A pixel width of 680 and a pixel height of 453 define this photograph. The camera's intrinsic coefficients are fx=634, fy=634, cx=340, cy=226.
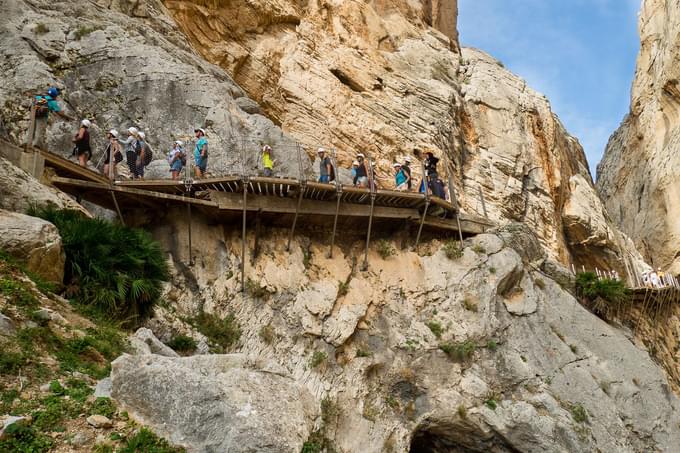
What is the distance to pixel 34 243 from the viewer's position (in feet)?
33.9

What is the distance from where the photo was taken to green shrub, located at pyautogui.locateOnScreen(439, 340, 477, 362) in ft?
50.3

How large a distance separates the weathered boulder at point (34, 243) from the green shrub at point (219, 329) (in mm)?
3604

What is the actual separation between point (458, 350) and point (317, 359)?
11.6 ft

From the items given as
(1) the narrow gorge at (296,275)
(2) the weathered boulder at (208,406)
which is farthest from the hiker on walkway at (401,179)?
(2) the weathered boulder at (208,406)

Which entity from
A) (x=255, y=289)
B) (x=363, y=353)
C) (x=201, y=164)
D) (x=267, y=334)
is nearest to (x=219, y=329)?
(x=267, y=334)

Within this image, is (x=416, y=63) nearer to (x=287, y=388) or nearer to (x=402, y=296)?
(x=402, y=296)

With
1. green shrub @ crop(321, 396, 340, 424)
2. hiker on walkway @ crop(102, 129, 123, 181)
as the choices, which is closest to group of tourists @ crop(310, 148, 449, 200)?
hiker on walkway @ crop(102, 129, 123, 181)

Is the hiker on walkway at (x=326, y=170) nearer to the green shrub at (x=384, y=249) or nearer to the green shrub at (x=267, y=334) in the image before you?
the green shrub at (x=384, y=249)

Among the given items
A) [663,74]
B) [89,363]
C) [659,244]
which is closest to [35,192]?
[89,363]

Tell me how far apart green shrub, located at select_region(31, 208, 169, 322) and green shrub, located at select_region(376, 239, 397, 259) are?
6.41 meters

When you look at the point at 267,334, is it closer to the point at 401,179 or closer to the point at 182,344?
the point at 182,344

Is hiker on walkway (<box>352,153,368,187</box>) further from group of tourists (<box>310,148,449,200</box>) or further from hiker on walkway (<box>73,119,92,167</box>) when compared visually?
hiker on walkway (<box>73,119,92,167</box>)

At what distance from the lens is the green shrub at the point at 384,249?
56.9 ft

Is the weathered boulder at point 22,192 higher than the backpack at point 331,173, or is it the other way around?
the backpack at point 331,173
